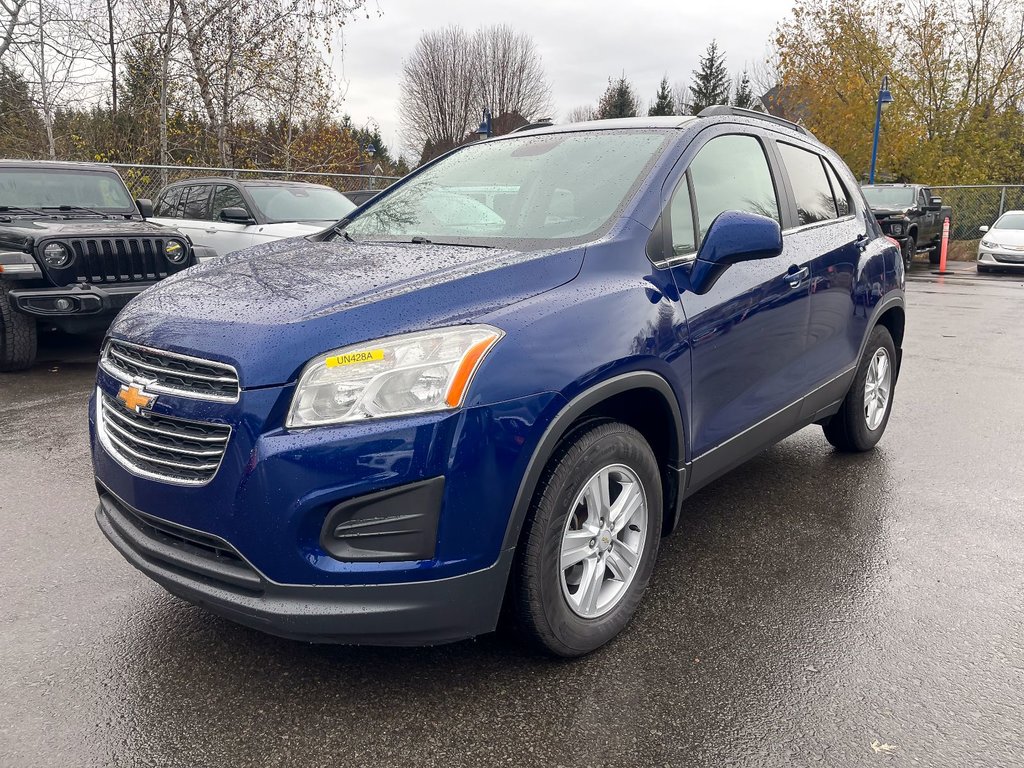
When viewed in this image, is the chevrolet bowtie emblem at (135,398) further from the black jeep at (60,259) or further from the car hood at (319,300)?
the black jeep at (60,259)

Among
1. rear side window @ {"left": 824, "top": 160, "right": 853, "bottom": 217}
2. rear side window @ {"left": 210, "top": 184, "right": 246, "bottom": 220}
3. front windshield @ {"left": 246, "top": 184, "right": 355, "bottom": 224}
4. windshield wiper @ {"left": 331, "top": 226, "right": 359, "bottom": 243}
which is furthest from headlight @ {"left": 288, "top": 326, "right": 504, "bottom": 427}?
rear side window @ {"left": 210, "top": 184, "right": 246, "bottom": 220}

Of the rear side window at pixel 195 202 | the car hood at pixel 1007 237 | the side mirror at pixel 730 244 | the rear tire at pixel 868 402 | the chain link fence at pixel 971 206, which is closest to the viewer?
the side mirror at pixel 730 244

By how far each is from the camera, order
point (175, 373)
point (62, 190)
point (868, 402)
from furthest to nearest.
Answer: point (62, 190), point (868, 402), point (175, 373)

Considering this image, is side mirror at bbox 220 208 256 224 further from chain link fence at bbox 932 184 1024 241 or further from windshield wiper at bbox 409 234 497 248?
chain link fence at bbox 932 184 1024 241

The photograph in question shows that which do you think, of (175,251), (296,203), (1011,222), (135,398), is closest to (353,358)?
(135,398)

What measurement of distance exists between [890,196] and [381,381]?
19982 mm

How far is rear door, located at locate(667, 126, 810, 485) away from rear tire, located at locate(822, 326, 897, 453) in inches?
39.1

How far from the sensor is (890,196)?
19.1m

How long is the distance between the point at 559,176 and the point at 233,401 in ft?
5.69

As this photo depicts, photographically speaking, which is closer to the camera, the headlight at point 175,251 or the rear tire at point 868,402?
the rear tire at point 868,402

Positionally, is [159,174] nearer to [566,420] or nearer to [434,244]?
[434,244]

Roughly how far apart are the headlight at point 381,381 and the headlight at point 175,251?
6048mm

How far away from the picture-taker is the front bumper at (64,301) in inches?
261

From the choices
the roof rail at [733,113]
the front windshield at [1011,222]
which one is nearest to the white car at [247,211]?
the roof rail at [733,113]
